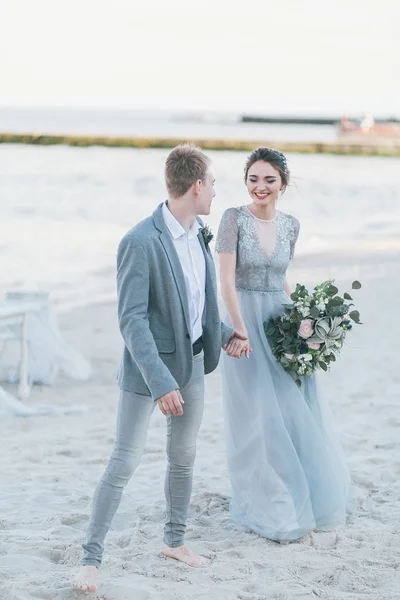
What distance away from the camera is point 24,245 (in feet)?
61.4

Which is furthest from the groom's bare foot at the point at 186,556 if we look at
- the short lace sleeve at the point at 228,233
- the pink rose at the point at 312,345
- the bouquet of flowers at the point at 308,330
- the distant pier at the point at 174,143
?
the distant pier at the point at 174,143

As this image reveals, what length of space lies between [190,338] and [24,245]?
50.8ft

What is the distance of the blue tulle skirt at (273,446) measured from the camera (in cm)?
445

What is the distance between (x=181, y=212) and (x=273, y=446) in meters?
1.39

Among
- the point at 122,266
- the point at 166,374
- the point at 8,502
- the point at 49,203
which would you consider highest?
the point at 49,203

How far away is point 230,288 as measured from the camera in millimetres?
4402

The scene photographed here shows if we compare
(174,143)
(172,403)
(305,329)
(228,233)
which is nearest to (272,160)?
(228,233)

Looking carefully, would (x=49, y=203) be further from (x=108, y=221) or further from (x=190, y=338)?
(x=190, y=338)

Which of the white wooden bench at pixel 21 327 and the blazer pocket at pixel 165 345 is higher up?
the blazer pocket at pixel 165 345

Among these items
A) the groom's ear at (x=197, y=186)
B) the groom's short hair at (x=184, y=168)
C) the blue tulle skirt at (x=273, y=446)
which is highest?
the groom's short hair at (x=184, y=168)

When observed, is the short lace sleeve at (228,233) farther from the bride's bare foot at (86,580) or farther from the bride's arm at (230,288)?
the bride's bare foot at (86,580)

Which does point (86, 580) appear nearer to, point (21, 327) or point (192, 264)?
point (192, 264)

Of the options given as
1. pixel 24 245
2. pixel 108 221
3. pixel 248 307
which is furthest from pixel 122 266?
pixel 108 221

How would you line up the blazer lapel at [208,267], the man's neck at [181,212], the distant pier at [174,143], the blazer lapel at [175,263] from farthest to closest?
1. the distant pier at [174,143]
2. the blazer lapel at [208,267]
3. the man's neck at [181,212]
4. the blazer lapel at [175,263]
